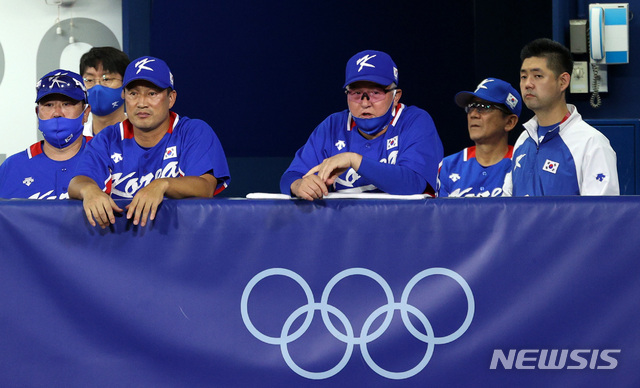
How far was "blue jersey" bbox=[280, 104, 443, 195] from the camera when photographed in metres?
3.86

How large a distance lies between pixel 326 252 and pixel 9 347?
131 centimetres

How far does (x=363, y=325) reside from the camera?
317cm

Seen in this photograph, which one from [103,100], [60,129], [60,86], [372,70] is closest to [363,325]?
[372,70]

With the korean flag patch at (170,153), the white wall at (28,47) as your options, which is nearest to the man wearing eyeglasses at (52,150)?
the korean flag patch at (170,153)

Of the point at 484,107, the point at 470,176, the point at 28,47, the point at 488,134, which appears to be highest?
the point at 28,47

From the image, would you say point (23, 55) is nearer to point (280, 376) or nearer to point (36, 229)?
point (36, 229)

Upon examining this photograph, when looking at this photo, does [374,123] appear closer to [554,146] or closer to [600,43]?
[554,146]

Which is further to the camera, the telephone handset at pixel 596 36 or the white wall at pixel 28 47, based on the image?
the white wall at pixel 28 47

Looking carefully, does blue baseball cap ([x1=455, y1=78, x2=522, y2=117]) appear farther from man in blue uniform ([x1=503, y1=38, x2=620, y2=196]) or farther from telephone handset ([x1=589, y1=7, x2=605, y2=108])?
telephone handset ([x1=589, y1=7, x2=605, y2=108])

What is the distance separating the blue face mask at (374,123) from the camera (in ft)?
13.7

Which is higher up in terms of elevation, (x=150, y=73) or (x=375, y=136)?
(x=150, y=73)

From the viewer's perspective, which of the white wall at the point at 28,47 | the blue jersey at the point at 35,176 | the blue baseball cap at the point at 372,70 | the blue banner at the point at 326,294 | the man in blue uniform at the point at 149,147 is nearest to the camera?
the blue banner at the point at 326,294

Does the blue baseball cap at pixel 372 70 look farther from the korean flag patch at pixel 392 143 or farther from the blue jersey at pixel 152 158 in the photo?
the blue jersey at pixel 152 158

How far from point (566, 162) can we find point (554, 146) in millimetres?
150
